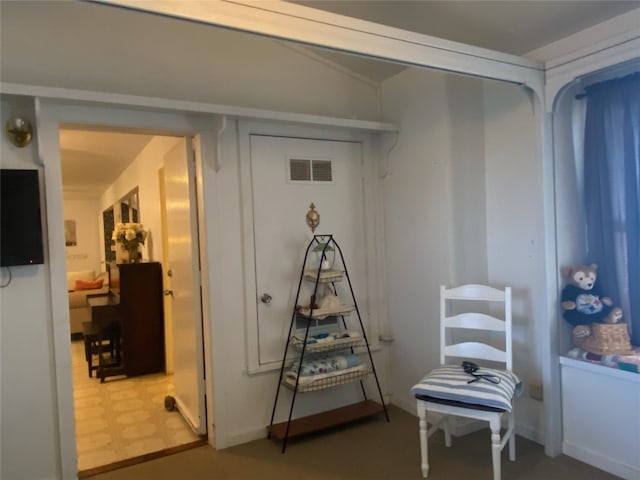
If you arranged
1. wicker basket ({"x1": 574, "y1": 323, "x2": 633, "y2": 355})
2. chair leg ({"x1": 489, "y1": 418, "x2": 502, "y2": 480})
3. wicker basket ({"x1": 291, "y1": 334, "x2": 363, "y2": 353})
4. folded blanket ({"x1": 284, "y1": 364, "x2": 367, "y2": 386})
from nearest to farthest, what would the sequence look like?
chair leg ({"x1": 489, "y1": 418, "x2": 502, "y2": 480}) < wicker basket ({"x1": 574, "y1": 323, "x2": 633, "y2": 355}) < folded blanket ({"x1": 284, "y1": 364, "x2": 367, "y2": 386}) < wicker basket ({"x1": 291, "y1": 334, "x2": 363, "y2": 353})

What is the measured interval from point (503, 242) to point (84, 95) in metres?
Answer: 2.52

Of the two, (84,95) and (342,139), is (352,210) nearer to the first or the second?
(342,139)

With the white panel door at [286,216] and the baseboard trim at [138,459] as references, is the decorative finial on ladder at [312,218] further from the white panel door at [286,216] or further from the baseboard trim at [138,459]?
the baseboard trim at [138,459]

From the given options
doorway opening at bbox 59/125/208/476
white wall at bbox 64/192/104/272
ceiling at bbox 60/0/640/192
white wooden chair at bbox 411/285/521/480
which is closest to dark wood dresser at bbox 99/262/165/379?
doorway opening at bbox 59/125/208/476

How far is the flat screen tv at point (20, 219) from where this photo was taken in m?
2.30

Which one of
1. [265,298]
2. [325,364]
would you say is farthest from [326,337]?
[265,298]

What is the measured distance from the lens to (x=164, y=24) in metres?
2.74

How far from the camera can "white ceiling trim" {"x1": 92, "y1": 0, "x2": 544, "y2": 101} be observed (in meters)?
1.65

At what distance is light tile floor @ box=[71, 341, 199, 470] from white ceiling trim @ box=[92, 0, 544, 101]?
8.19ft

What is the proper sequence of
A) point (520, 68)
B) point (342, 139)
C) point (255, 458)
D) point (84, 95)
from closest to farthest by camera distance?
point (84, 95) < point (520, 68) < point (255, 458) < point (342, 139)

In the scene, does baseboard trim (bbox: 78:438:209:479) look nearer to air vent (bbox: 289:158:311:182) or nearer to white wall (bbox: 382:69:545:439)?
white wall (bbox: 382:69:545:439)

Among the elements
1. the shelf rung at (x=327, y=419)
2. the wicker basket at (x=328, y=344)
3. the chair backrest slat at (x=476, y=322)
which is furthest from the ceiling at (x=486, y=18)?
the shelf rung at (x=327, y=419)

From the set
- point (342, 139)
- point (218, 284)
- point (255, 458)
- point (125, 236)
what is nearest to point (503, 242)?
point (342, 139)

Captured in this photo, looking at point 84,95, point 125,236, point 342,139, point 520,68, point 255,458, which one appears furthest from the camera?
point 125,236
